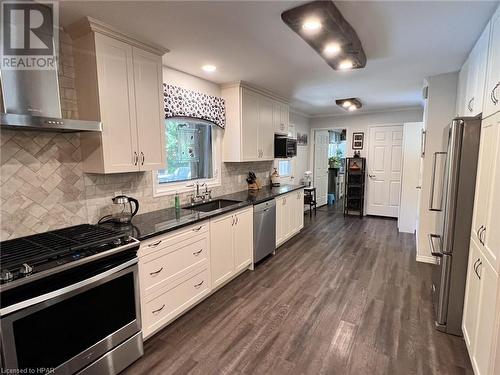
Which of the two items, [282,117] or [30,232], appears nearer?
[30,232]

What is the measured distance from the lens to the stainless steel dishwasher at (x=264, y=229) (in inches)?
135

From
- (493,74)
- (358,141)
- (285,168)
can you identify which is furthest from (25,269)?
(358,141)

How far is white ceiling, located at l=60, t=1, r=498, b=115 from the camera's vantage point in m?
1.75

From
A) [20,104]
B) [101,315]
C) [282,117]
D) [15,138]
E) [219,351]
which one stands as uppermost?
[282,117]

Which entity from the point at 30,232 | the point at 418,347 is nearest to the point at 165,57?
the point at 30,232

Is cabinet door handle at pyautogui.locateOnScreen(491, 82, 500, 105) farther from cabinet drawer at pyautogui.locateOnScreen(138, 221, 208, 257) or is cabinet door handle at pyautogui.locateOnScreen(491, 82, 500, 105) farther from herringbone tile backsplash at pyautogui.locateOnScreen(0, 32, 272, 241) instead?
herringbone tile backsplash at pyautogui.locateOnScreen(0, 32, 272, 241)

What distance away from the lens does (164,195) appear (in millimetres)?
2916

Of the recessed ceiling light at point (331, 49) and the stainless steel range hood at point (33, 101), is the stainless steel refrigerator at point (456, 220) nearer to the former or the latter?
the recessed ceiling light at point (331, 49)

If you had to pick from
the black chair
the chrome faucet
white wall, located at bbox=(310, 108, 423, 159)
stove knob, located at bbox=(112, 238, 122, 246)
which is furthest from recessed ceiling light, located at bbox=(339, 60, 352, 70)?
white wall, located at bbox=(310, 108, 423, 159)

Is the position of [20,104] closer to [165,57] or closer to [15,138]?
[15,138]

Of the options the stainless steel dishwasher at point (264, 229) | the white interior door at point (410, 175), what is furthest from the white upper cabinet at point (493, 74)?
the white interior door at point (410, 175)

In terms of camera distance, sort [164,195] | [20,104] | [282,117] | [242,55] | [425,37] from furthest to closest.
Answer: [282,117] < [164,195] < [242,55] < [425,37] < [20,104]

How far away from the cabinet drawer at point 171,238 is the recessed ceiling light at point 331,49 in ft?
6.20

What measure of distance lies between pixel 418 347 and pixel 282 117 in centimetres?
376
